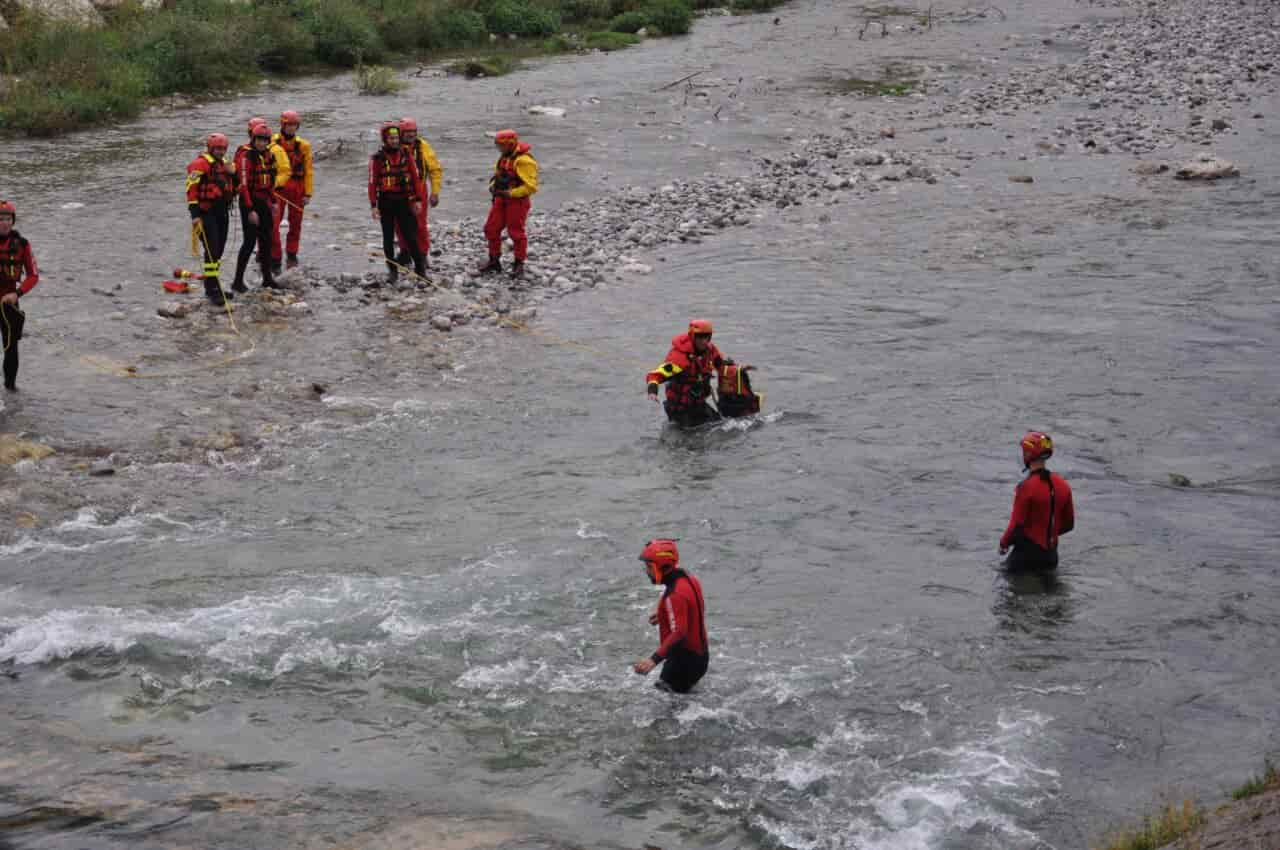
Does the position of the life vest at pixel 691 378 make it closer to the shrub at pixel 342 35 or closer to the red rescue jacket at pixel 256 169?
the red rescue jacket at pixel 256 169

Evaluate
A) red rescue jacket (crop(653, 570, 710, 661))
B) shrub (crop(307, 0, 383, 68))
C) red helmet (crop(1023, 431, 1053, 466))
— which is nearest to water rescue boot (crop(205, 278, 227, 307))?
red rescue jacket (crop(653, 570, 710, 661))

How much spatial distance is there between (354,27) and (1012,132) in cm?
1650

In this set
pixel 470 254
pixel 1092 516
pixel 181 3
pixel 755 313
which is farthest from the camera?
pixel 181 3

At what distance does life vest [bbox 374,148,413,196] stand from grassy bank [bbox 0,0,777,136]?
11738 millimetres

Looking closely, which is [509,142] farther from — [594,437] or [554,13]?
[554,13]

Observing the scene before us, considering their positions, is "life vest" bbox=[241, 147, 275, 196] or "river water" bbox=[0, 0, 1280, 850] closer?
"river water" bbox=[0, 0, 1280, 850]

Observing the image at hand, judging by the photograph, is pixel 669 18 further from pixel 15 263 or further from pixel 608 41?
pixel 15 263

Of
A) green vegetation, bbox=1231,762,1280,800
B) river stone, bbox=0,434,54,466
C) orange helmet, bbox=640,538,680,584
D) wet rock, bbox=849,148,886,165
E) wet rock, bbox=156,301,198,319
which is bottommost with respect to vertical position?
green vegetation, bbox=1231,762,1280,800

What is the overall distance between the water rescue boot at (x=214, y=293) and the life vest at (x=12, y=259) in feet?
11.4

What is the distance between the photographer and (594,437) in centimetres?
1472

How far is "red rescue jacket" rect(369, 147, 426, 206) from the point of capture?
59.2 ft

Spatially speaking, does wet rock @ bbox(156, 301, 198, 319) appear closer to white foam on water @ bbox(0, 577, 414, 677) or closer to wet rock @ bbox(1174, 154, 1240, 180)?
white foam on water @ bbox(0, 577, 414, 677)

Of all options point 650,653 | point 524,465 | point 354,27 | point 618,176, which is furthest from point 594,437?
point 354,27

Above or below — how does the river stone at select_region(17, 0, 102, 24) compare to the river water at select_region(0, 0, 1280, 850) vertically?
above
